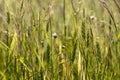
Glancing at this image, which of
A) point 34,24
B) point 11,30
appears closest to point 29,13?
point 34,24

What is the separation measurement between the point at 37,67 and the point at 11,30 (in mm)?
533

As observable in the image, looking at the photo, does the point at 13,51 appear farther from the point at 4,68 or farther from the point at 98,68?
the point at 98,68

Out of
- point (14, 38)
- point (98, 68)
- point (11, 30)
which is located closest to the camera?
point (98, 68)

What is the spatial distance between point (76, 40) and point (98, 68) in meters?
0.20

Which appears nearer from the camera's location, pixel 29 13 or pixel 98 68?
pixel 98 68

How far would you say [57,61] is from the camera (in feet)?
7.93

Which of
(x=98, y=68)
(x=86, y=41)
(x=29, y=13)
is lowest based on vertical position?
(x=98, y=68)

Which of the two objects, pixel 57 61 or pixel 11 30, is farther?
pixel 11 30

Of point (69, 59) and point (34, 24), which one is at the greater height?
point (34, 24)

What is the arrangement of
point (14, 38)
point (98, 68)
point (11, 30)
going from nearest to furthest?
1. point (98, 68)
2. point (14, 38)
3. point (11, 30)

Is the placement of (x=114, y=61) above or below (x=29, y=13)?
below

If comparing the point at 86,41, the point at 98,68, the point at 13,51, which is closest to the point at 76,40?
the point at 86,41

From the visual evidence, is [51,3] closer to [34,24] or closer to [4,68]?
A: [34,24]

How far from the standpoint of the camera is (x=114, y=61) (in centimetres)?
251
